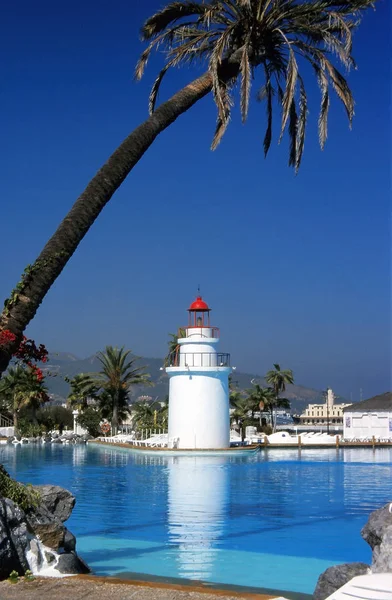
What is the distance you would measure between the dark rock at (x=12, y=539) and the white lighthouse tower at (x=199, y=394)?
24756mm

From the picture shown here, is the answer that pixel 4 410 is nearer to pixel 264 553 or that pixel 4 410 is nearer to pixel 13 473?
pixel 13 473

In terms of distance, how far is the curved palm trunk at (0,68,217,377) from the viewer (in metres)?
8.54

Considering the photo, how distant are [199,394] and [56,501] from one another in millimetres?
22988

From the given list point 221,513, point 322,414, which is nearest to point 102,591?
point 221,513

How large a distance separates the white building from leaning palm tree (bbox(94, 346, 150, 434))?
41.5 feet

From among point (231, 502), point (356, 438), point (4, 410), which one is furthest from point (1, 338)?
point (4, 410)

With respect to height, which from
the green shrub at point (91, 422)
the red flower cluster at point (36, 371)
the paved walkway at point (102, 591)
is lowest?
the paved walkway at point (102, 591)

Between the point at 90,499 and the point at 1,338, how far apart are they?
37.4ft

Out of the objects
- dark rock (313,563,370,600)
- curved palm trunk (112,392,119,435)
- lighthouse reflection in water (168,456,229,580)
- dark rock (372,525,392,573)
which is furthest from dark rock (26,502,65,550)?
curved palm trunk (112,392,119,435)

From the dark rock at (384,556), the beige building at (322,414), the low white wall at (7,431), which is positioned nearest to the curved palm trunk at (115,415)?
the low white wall at (7,431)

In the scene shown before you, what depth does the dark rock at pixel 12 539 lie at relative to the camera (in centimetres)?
760

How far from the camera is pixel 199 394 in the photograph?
1297 inches

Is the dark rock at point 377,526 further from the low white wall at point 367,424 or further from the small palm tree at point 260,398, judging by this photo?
the small palm tree at point 260,398

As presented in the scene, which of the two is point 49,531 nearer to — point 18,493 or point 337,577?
point 18,493
